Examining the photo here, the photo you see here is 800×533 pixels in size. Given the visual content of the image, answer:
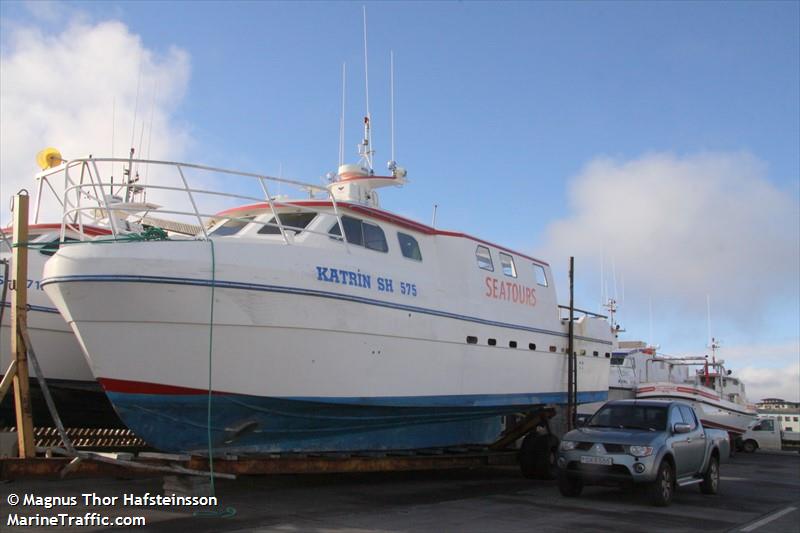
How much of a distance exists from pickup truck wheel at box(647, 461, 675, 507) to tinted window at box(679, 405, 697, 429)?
1.31 metres

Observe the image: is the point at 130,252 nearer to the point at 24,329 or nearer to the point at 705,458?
the point at 24,329

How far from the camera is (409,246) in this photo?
10.6 metres

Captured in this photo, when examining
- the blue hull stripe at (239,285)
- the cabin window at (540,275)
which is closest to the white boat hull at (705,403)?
the cabin window at (540,275)

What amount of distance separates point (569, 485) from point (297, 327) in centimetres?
473

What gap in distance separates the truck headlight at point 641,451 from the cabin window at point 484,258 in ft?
12.5

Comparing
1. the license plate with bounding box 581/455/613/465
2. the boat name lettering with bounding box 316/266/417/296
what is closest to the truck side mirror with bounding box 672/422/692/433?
the license plate with bounding box 581/455/613/465

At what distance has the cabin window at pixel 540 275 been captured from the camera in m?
13.5

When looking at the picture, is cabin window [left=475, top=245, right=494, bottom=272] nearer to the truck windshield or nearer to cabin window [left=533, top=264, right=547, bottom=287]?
cabin window [left=533, top=264, right=547, bottom=287]

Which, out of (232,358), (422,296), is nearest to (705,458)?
(422,296)

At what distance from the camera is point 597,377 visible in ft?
49.6

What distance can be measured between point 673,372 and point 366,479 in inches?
841

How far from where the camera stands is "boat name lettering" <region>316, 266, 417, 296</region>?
8648mm

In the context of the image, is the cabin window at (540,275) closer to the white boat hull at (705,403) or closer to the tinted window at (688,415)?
the tinted window at (688,415)

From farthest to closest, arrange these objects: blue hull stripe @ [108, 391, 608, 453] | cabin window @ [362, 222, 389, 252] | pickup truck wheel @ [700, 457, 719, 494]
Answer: pickup truck wheel @ [700, 457, 719, 494] → cabin window @ [362, 222, 389, 252] → blue hull stripe @ [108, 391, 608, 453]
